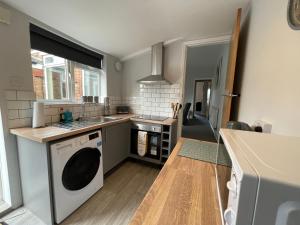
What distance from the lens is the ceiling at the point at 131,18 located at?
1318 mm

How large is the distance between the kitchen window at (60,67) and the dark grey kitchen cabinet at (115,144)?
785mm

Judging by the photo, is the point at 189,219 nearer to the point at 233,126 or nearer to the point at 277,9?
the point at 233,126

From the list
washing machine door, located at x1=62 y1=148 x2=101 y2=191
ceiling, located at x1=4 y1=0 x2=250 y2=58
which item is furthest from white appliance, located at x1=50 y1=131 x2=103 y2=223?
ceiling, located at x1=4 y1=0 x2=250 y2=58

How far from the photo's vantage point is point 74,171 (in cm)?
135

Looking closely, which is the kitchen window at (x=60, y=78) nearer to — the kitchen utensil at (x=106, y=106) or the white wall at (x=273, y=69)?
the kitchen utensil at (x=106, y=106)

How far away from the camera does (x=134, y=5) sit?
1409 mm

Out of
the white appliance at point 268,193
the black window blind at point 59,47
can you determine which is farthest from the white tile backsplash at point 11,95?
the white appliance at point 268,193

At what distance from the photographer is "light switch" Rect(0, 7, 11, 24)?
1.16m

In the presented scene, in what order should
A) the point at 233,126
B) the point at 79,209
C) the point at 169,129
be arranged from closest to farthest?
the point at 233,126 < the point at 79,209 < the point at 169,129

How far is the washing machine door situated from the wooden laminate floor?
0.88ft

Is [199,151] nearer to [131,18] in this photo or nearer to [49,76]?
[131,18]

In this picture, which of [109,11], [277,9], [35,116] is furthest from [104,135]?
[277,9]

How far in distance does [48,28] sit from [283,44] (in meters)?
2.10

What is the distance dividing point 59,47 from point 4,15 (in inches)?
20.5
